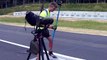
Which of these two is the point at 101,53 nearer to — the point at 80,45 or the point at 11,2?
the point at 80,45

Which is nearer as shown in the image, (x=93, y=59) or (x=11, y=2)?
(x=93, y=59)

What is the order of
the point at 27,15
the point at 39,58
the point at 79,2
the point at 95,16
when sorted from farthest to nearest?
the point at 79,2 < the point at 95,16 < the point at 39,58 < the point at 27,15

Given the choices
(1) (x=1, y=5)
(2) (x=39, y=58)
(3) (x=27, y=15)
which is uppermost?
(3) (x=27, y=15)

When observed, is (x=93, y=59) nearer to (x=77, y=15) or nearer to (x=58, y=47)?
(x=58, y=47)

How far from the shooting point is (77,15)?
1785 inches

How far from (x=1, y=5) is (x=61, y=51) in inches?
3063

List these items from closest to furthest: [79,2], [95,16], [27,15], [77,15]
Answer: [27,15] → [95,16] → [77,15] → [79,2]

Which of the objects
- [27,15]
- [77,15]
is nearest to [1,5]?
[77,15]

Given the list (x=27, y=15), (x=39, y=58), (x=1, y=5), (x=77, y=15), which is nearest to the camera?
(x=27, y=15)

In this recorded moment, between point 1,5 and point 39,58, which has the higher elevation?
point 39,58

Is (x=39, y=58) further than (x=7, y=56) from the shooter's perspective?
No

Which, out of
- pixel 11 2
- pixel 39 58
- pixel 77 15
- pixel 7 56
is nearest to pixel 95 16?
pixel 77 15

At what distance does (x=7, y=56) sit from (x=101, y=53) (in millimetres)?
3585

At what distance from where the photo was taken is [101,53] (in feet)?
37.9
